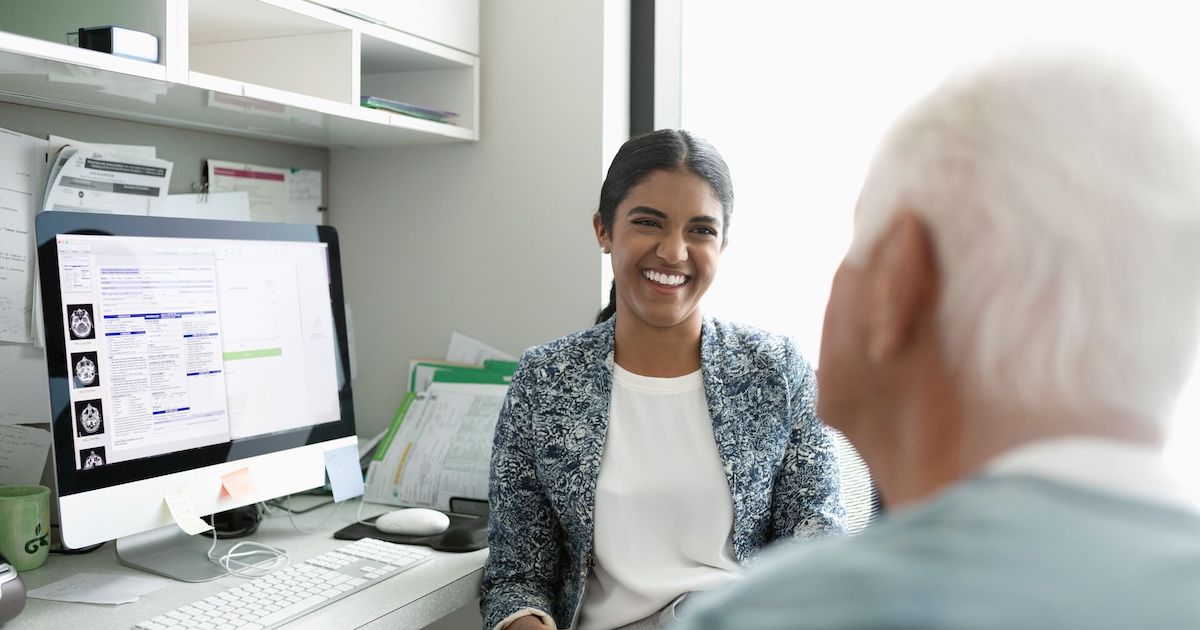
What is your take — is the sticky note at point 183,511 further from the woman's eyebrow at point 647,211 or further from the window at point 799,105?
the window at point 799,105

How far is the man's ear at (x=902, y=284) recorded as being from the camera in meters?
0.56

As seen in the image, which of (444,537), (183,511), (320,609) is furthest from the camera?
(444,537)

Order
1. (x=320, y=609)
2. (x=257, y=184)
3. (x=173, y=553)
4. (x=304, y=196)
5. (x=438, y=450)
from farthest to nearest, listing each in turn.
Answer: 1. (x=304, y=196)
2. (x=257, y=184)
3. (x=438, y=450)
4. (x=173, y=553)
5. (x=320, y=609)

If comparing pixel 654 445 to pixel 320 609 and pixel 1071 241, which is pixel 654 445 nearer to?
pixel 320 609

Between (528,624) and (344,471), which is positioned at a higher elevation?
(344,471)

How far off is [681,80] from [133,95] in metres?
1.08

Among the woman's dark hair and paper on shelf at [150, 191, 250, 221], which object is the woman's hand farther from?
paper on shelf at [150, 191, 250, 221]

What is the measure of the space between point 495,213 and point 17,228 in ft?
2.88

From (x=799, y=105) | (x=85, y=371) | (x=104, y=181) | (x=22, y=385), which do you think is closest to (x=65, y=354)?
(x=85, y=371)

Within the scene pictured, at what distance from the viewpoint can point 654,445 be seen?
151 cm

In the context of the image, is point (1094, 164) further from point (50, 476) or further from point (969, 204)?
point (50, 476)

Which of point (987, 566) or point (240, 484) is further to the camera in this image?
point (240, 484)

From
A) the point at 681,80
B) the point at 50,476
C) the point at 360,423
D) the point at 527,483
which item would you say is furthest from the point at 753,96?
the point at 50,476

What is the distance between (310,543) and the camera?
62.4 inches
